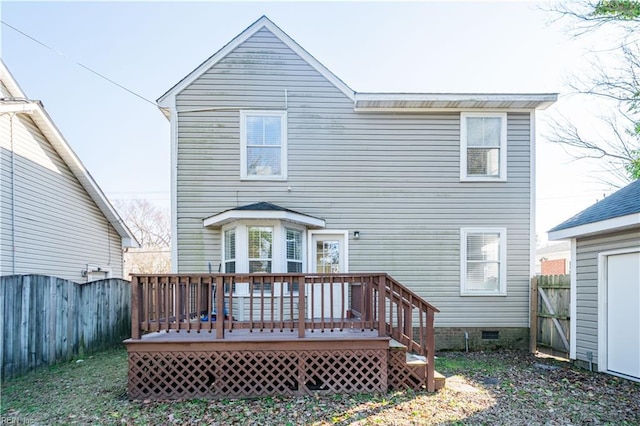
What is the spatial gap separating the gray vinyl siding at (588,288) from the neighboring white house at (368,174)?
1.46 meters

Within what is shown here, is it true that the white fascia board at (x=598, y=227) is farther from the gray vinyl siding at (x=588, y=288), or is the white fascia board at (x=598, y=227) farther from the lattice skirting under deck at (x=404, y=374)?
the lattice skirting under deck at (x=404, y=374)

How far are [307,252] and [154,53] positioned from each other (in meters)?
9.46

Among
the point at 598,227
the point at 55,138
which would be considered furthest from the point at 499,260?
the point at 55,138

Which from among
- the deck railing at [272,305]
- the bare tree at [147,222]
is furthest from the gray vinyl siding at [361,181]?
the bare tree at [147,222]

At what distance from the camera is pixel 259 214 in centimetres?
754

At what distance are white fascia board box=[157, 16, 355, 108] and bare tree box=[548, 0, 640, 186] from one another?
6441 millimetres

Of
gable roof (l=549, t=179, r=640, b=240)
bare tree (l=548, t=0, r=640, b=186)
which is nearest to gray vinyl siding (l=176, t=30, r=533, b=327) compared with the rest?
gable roof (l=549, t=179, r=640, b=240)

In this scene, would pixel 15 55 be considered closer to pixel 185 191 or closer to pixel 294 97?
pixel 185 191

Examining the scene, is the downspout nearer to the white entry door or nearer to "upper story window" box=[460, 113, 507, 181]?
the white entry door

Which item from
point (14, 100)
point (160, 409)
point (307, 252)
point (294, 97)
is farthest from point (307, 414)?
point (14, 100)

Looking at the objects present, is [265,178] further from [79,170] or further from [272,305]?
[79,170]

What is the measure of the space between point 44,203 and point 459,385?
31.8ft

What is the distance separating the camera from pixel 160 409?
4.86 m

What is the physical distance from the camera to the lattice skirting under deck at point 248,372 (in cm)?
527
